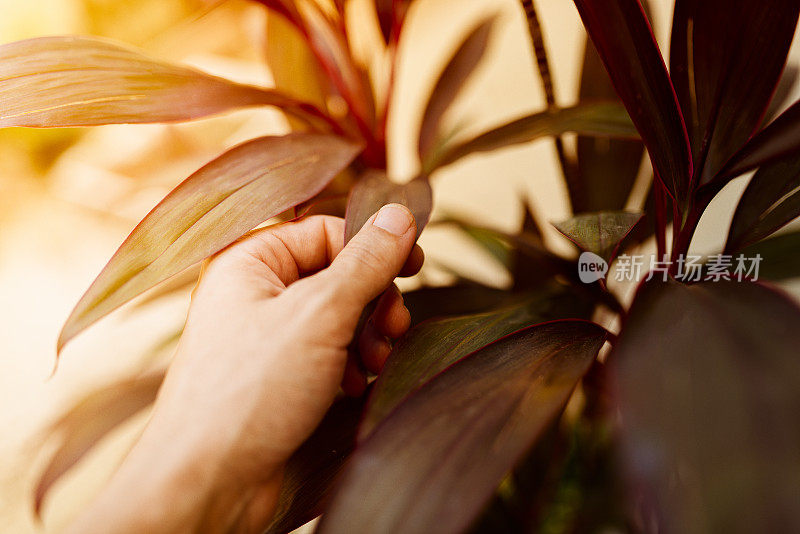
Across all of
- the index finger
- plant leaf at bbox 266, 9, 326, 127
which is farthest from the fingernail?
plant leaf at bbox 266, 9, 326, 127

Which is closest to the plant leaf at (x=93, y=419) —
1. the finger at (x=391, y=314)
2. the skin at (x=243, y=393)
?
the skin at (x=243, y=393)

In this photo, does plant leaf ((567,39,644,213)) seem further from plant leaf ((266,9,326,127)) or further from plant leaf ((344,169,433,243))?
plant leaf ((266,9,326,127))

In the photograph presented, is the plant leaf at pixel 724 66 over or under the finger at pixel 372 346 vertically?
over

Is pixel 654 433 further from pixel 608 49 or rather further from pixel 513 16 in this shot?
pixel 513 16

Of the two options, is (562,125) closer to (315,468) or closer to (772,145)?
(772,145)

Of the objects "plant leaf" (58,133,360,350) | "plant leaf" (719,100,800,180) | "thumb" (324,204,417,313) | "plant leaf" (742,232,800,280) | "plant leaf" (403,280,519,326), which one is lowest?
"plant leaf" (742,232,800,280)
